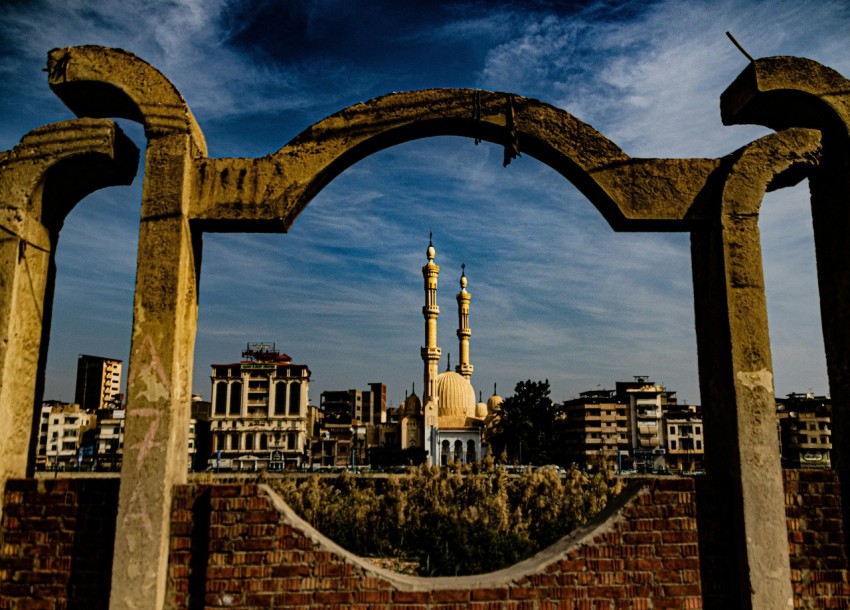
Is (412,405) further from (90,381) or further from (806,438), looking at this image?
(90,381)

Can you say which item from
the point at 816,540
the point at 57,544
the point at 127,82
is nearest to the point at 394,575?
the point at 57,544

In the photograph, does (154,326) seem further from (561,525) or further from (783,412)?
(783,412)

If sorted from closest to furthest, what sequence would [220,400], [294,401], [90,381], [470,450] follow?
[470,450], [220,400], [294,401], [90,381]

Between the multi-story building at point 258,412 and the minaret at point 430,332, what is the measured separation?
1172 cm

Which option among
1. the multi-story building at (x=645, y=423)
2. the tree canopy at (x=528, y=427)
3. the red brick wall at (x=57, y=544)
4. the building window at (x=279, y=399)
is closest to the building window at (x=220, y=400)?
the building window at (x=279, y=399)

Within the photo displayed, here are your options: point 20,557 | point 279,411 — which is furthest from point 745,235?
point 279,411

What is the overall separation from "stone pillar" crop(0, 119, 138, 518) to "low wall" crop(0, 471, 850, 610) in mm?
459

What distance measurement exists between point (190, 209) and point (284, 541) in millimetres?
2243

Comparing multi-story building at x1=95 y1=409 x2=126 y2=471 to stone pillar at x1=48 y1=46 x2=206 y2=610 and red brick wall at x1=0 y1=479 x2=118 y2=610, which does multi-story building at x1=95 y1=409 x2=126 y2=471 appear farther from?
stone pillar at x1=48 y1=46 x2=206 y2=610

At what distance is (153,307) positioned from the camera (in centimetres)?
393

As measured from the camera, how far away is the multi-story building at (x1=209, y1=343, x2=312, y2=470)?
2062 inches

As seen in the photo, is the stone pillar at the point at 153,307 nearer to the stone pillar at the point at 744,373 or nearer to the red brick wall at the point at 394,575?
the red brick wall at the point at 394,575

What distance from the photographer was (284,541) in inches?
148

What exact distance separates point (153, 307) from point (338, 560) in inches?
76.9
